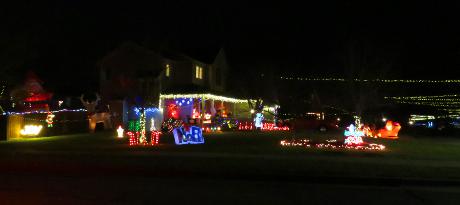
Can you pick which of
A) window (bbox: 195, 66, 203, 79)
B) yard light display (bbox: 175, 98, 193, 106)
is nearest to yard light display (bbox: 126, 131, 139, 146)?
yard light display (bbox: 175, 98, 193, 106)

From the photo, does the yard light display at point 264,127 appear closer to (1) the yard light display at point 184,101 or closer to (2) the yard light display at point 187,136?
(1) the yard light display at point 184,101

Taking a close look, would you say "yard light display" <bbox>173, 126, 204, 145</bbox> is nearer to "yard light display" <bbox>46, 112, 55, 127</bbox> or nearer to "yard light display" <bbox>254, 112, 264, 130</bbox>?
"yard light display" <bbox>46, 112, 55, 127</bbox>

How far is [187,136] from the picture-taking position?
87.0 ft

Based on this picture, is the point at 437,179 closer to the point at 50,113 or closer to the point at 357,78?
the point at 50,113

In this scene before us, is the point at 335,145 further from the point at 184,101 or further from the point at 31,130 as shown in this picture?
the point at 184,101

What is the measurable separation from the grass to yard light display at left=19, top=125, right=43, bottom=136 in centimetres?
955

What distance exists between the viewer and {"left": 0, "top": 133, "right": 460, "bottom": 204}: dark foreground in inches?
460

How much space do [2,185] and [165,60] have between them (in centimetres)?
3149

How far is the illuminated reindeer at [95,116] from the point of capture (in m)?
41.2

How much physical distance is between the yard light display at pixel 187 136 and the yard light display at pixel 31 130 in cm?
Answer: 1141

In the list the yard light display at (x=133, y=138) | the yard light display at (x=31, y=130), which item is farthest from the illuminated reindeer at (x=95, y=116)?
the yard light display at (x=133, y=138)

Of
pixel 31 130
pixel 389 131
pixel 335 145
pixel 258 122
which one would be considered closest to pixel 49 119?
pixel 31 130

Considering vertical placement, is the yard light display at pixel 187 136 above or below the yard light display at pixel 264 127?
below

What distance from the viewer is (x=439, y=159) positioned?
65.3 feet
